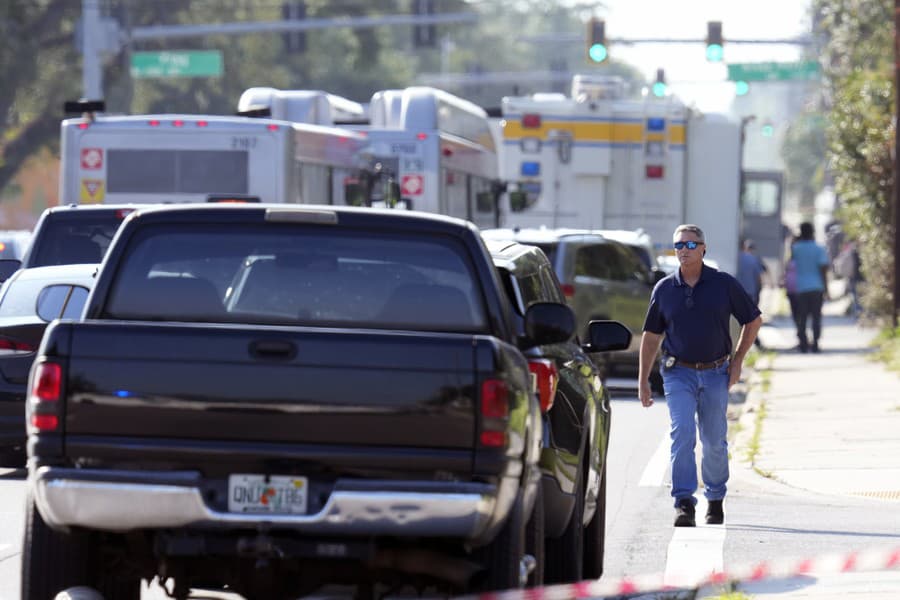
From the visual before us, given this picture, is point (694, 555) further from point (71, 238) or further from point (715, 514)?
point (71, 238)

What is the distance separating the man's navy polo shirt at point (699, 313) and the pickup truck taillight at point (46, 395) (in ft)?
16.8

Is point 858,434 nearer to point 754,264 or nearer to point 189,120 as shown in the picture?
point 189,120

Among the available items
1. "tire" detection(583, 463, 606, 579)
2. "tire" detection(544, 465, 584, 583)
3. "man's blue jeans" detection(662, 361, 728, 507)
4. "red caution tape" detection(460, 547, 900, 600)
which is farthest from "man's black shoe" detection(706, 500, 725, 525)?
"tire" detection(544, 465, 584, 583)

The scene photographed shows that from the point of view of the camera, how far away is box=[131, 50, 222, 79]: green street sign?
43.2 meters

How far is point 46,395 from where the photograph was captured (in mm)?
7062

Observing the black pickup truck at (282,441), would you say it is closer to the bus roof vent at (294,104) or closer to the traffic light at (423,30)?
the bus roof vent at (294,104)

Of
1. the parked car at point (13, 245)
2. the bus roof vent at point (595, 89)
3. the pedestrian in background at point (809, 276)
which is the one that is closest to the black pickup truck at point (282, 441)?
the parked car at point (13, 245)

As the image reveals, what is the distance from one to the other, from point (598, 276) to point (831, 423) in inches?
179

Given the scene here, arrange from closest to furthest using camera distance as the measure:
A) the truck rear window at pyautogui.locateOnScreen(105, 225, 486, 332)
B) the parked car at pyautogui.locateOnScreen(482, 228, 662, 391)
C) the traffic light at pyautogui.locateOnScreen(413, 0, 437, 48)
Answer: the truck rear window at pyautogui.locateOnScreen(105, 225, 486, 332), the parked car at pyautogui.locateOnScreen(482, 228, 662, 391), the traffic light at pyautogui.locateOnScreen(413, 0, 437, 48)

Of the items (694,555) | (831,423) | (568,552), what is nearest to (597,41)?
(831,423)

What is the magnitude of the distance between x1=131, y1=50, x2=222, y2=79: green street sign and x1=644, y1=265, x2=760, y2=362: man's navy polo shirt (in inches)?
1273

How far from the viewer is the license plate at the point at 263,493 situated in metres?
7.02

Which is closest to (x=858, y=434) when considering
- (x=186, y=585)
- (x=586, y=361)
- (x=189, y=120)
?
(x=586, y=361)

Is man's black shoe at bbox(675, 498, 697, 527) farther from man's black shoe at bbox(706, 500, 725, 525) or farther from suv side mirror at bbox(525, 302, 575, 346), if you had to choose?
suv side mirror at bbox(525, 302, 575, 346)
